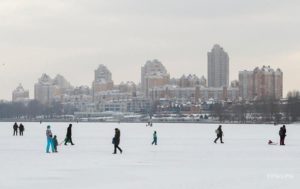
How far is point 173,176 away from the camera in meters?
19.5

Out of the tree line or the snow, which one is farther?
the tree line

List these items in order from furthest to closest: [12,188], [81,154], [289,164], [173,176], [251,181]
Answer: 1. [81,154]
2. [289,164]
3. [173,176]
4. [251,181]
5. [12,188]

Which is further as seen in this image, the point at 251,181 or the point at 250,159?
the point at 250,159

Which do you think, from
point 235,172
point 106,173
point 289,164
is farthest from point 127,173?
point 289,164

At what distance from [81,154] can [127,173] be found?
27.3 feet

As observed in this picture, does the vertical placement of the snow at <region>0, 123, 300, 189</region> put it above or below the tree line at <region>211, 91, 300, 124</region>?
below

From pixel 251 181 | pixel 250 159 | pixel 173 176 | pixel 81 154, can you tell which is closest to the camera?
pixel 251 181

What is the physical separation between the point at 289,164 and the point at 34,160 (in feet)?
29.7

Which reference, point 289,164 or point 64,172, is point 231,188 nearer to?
point 64,172

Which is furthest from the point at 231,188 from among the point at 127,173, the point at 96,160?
the point at 96,160

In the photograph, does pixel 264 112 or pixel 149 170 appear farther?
pixel 264 112

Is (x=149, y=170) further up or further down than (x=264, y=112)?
further down

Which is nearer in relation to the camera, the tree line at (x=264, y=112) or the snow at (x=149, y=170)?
the snow at (x=149, y=170)

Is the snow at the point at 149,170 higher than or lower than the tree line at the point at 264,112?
lower
